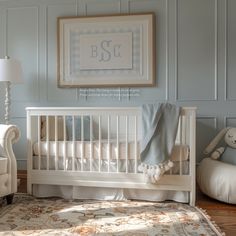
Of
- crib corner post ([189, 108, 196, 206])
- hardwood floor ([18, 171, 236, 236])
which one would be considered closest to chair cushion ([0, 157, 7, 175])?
hardwood floor ([18, 171, 236, 236])

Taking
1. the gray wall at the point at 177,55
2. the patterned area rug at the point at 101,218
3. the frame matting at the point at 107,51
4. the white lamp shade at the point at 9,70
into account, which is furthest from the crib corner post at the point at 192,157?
the white lamp shade at the point at 9,70

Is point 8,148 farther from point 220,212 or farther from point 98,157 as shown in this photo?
point 220,212

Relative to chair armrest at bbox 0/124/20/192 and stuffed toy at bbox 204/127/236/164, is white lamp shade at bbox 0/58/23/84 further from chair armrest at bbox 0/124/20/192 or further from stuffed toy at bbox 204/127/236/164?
stuffed toy at bbox 204/127/236/164

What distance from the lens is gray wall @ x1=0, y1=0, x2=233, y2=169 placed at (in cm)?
321

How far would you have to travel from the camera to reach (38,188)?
278 centimetres

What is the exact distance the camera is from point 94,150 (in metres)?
2.63

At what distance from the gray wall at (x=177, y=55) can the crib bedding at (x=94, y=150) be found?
839 mm

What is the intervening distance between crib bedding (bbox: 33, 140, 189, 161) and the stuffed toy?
55 centimetres

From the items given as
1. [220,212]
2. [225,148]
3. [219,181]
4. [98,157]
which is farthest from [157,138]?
[225,148]

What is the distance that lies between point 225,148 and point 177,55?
1107 mm

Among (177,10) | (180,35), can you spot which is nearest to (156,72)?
(180,35)

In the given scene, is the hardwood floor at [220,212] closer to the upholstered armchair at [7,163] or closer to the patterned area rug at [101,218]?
the patterned area rug at [101,218]

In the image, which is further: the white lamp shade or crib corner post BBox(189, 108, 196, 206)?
the white lamp shade

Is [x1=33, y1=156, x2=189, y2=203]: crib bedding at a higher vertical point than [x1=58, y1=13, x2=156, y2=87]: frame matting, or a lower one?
lower
